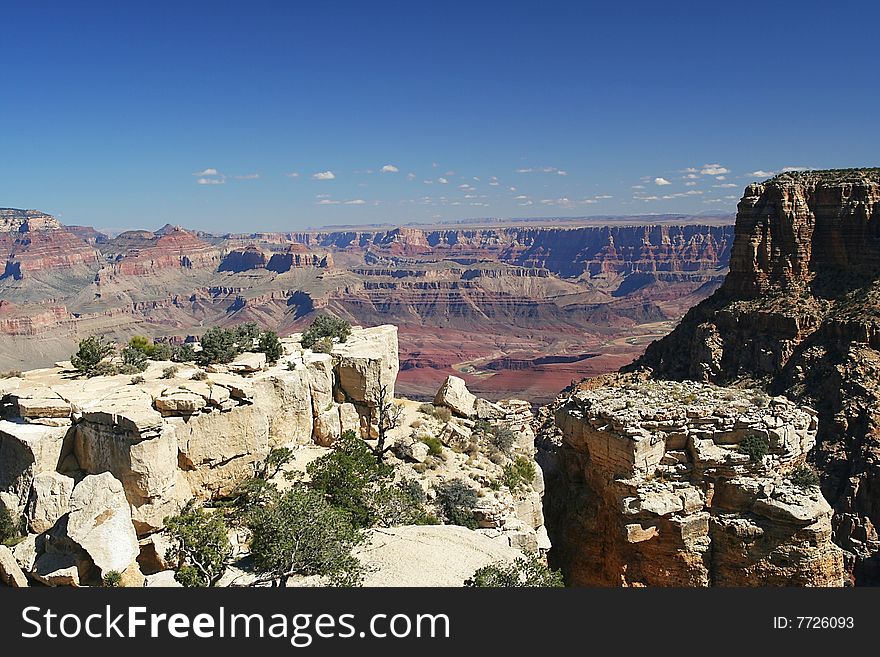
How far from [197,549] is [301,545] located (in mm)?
2439

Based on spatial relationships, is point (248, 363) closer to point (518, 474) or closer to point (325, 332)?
point (325, 332)

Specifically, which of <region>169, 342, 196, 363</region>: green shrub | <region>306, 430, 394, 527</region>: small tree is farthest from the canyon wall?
<region>169, 342, 196, 363</region>: green shrub

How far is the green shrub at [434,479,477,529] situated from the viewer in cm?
2016

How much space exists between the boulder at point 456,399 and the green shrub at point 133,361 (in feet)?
39.6

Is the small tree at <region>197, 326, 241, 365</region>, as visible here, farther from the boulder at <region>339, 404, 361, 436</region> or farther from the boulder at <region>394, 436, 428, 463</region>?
the boulder at <region>394, 436, 428, 463</region>

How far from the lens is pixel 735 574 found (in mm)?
18484

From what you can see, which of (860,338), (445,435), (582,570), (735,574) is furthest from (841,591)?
(860,338)

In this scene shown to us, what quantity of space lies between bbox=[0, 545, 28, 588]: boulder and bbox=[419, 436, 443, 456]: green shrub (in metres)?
13.1

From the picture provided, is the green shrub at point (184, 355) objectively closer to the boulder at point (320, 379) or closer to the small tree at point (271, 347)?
the small tree at point (271, 347)

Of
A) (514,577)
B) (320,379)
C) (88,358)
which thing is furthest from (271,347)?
(514,577)

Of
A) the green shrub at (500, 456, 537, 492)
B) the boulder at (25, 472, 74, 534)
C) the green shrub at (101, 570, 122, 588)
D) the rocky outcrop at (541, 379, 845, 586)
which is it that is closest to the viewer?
the green shrub at (101, 570, 122, 588)

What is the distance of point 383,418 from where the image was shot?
926 inches

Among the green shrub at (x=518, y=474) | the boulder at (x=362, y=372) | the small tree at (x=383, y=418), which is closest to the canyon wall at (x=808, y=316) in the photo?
the green shrub at (x=518, y=474)

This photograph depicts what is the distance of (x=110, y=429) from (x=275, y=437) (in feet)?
17.0
